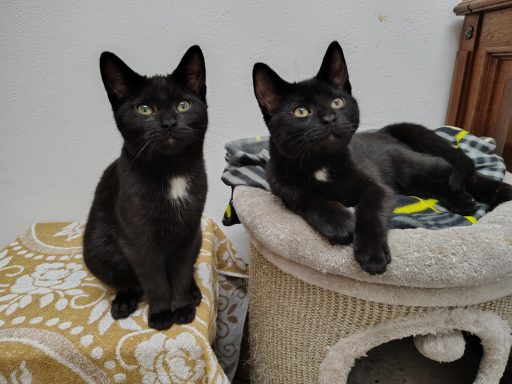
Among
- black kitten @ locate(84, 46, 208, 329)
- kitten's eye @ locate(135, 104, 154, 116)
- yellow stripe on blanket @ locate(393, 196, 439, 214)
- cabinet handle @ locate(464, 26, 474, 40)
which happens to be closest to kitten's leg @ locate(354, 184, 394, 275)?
yellow stripe on blanket @ locate(393, 196, 439, 214)

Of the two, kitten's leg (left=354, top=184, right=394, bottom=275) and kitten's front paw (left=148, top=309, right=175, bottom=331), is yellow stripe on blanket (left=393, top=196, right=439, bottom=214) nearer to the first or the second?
kitten's leg (left=354, top=184, right=394, bottom=275)

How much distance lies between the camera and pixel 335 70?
0.84 m

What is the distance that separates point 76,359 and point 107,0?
3.54ft

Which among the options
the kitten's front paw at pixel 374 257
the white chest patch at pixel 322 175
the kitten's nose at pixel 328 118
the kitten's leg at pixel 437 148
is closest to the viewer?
the kitten's front paw at pixel 374 257

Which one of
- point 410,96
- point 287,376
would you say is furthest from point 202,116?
point 410,96

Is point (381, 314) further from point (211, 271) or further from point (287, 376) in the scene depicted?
point (211, 271)

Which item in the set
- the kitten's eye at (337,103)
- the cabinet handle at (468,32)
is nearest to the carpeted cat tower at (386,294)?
the kitten's eye at (337,103)

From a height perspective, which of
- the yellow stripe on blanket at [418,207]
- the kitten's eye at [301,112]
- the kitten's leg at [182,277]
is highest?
the kitten's eye at [301,112]

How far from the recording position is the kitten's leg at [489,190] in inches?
36.2

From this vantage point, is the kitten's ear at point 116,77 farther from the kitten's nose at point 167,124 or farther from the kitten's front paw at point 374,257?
the kitten's front paw at point 374,257

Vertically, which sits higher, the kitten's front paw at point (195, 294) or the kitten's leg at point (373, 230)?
the kitten's leg at point (373, 230)

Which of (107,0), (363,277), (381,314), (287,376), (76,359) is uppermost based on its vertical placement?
(107,0)

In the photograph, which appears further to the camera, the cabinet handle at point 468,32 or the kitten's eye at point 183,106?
the cabinet handle at point 468,32

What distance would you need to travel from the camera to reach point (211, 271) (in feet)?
3.67
